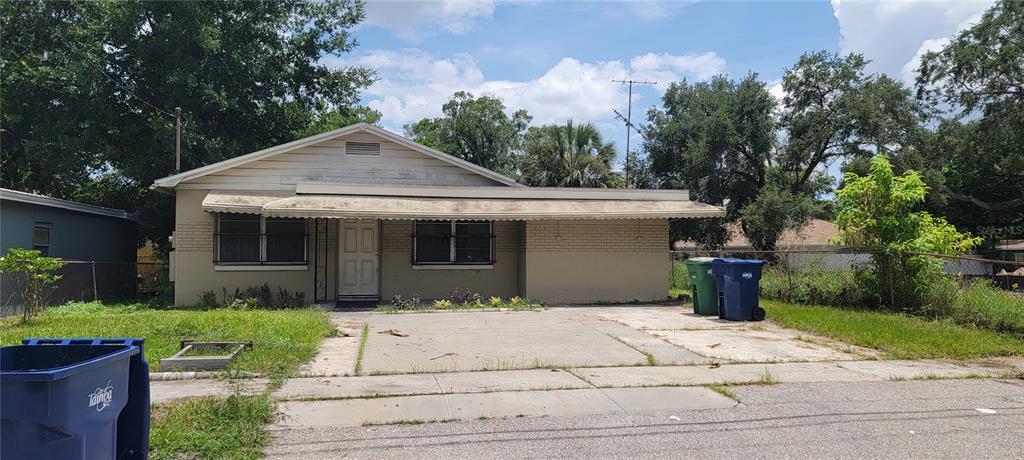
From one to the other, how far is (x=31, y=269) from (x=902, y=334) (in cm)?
1479

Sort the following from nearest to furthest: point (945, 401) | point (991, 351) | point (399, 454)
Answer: point (399, 454), point (945, 401), point (991, 351)

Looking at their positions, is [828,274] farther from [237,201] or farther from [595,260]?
[237,201]

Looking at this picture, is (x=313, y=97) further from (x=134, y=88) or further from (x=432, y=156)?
(x=432, y=156)

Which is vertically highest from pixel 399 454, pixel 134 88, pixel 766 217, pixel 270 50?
pixel 270 50

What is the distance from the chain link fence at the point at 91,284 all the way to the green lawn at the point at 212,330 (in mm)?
776

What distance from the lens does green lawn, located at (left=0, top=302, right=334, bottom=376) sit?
A: 8.21 m

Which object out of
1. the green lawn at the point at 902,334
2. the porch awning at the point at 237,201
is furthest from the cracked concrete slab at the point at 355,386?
the porch awning at the point at 237,201

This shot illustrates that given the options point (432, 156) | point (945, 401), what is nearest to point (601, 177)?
point (432, 156)

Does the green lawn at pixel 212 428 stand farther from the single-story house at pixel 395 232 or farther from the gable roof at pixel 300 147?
the gable roof at pixel 300 147

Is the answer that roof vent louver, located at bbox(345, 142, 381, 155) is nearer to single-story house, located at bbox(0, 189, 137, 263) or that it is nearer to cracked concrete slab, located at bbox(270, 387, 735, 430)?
single-story house, located at bbox(0, 189, 137, 263)

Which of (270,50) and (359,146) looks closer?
(359,146)

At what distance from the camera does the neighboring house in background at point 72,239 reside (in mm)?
14852

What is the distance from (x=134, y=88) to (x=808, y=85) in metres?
31.8

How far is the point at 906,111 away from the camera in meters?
31.7
